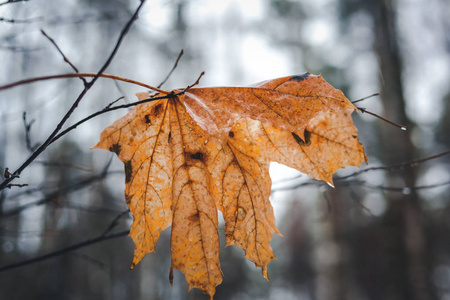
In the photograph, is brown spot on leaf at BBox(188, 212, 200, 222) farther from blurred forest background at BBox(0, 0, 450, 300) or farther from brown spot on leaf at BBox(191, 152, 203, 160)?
blurred forest background at BBox(0, 0, 450, 300)

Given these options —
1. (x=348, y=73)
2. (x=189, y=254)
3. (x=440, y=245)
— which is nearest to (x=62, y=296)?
(x=189, y=254)

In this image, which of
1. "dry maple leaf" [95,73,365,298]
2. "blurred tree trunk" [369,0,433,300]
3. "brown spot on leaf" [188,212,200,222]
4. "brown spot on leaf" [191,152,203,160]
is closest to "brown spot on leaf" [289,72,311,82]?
"dry maple leaf" [95,73,365,298]

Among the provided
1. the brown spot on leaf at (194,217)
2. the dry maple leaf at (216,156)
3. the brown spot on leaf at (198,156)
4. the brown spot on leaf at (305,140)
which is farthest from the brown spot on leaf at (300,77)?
the brown spot on leaf at (194,217)

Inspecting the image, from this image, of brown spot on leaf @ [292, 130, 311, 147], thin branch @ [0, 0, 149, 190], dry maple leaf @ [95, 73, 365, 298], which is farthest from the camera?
brown spot on leaf @ [292, 130, 311, 147]

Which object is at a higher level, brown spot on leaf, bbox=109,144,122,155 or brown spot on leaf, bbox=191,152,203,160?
brown spot on leaf, bbox=109,144,122,155

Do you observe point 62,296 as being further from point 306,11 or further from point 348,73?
point 306,11

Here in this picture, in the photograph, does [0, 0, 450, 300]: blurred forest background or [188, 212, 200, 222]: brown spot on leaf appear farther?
[0, 0, 450, 300]: blurred forest background

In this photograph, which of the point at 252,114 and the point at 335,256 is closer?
the point at 252,114

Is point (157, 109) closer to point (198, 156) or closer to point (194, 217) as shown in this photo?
point (198, 156)

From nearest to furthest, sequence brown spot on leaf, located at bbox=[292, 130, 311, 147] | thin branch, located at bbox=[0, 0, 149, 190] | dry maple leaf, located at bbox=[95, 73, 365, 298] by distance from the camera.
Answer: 1. thin branch, located at bbox=[0, 0, 149, 190]
2. dry maple leaf, located at bbox=[95, 73, 365, 298]
3. brown spot on leaf, located at bbox=[292, 130, 311, 147]

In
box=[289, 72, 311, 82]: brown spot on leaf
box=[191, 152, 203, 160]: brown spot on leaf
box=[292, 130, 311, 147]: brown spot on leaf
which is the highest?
box=[289, 72, 311, 82]: brown spot on leaf
